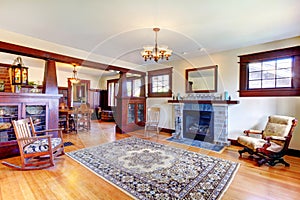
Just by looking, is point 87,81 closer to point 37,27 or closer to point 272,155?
point 37,27

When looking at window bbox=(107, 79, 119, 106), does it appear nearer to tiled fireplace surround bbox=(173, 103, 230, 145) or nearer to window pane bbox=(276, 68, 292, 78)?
tiled fireplace surround bbox=(173, 103, 230, 145)

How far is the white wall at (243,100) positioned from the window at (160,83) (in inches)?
22.5

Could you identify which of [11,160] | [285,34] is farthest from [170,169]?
[285,34]

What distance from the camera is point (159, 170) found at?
267 centimetres

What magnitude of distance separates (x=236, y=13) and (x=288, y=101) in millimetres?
2453

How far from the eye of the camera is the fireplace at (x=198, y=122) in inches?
185

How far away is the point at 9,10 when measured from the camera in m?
2.57

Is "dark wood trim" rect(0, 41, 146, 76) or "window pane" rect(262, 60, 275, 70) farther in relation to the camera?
"window pane" rect(262, 60, 275, 70)

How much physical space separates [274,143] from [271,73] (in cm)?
171

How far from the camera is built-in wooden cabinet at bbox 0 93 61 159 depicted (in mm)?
3234

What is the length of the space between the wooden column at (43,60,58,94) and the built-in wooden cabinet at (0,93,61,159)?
0.53ft

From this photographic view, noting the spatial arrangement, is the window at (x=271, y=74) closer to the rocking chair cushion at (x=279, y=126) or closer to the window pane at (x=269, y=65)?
the window pane at (x=269, y=65)

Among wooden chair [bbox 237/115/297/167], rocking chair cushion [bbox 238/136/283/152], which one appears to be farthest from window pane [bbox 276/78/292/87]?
rocking chair cushion [bbox 238/136/283/152]

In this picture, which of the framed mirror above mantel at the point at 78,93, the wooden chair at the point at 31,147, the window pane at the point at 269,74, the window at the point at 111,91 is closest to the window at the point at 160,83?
the window pane at the point at 269,74
